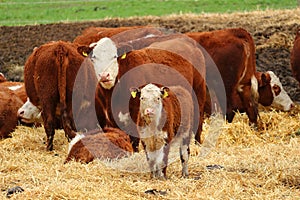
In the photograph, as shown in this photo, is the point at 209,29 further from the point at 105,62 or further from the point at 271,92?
the point at 105,62

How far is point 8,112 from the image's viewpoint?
10617mm

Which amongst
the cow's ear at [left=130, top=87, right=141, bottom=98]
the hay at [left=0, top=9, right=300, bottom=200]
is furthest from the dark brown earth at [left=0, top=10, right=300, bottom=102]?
the cow's ear at [left=130, top=87, right=141, bottom=98]

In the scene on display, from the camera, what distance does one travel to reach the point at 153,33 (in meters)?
11.8

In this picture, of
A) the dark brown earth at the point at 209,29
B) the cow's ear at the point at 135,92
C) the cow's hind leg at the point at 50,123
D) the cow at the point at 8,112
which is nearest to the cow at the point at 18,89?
the cow at the point at 8,112

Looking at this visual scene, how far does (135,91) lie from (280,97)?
5.74 m

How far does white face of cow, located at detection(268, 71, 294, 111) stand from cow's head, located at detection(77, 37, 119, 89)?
4.41 metres

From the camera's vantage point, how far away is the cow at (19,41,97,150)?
9.19 m

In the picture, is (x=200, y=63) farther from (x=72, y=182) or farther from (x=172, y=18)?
(x=172, y=18)

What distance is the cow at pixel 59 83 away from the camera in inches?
362

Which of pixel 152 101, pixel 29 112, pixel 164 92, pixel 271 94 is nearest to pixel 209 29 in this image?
pixel 271 94

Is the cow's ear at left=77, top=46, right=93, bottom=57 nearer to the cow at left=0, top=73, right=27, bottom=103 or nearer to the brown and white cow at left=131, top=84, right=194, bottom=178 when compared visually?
the brown and white cow at left=131, top=84, right=194, bottom=178

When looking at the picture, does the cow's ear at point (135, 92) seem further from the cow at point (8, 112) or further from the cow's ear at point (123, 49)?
the cow at point (8, 112)

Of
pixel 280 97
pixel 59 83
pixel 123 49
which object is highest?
pixel 123 49

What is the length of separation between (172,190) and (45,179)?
1398 mm
